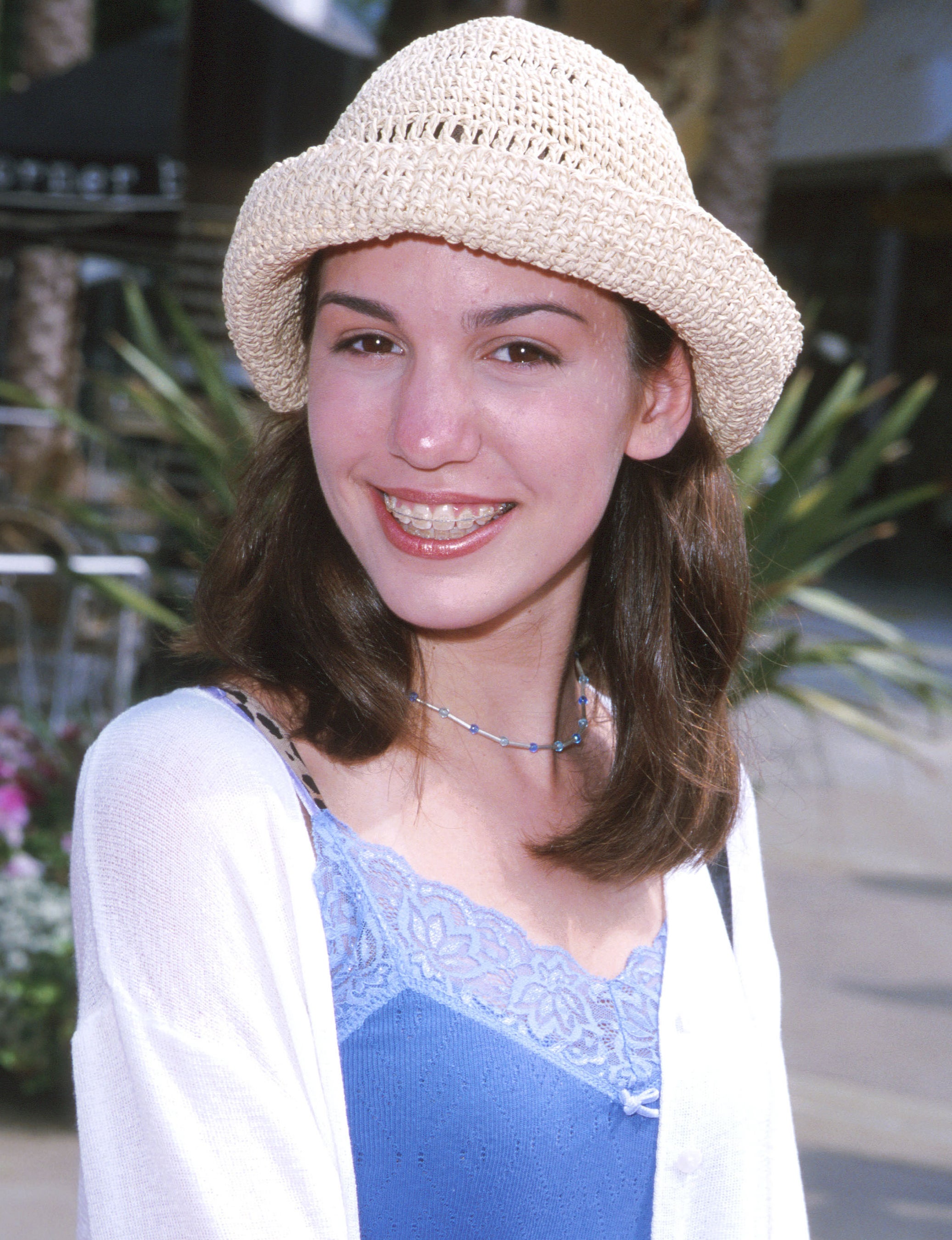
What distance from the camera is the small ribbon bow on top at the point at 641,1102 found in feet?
5.11

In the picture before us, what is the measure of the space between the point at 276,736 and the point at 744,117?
661cm

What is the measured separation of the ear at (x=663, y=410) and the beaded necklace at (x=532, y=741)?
1.22 feet

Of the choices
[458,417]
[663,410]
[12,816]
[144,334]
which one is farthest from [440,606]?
[144,334]

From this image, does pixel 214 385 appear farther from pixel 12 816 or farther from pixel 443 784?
pixel 443 784

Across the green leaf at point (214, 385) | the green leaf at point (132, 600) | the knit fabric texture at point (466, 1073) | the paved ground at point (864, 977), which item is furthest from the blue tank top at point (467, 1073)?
the green leaf at point (214, 385)

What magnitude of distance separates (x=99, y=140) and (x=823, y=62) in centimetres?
1034

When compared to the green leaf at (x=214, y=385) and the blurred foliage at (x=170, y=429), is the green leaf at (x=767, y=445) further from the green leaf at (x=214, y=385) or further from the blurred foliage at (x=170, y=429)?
the green leaf at (x=214, y=385)

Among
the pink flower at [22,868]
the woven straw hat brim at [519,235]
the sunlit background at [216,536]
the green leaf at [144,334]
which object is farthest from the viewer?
the green leaf at [144,334]

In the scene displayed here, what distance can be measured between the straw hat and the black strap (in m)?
0.71

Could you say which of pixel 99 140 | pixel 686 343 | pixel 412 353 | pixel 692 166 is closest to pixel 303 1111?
pixel 412 353

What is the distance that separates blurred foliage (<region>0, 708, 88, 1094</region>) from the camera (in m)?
3.65

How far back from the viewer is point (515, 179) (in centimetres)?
143

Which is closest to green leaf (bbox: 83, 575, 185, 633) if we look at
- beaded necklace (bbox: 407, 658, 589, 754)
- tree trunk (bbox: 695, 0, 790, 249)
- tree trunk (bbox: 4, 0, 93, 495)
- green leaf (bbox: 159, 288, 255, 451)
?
green leaf (bbox: 159, 288, 255, 451)

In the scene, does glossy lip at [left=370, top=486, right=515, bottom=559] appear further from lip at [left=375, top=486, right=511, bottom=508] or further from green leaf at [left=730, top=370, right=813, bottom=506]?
green leaf at [left=730, top=370, right=813, bottom=506]
